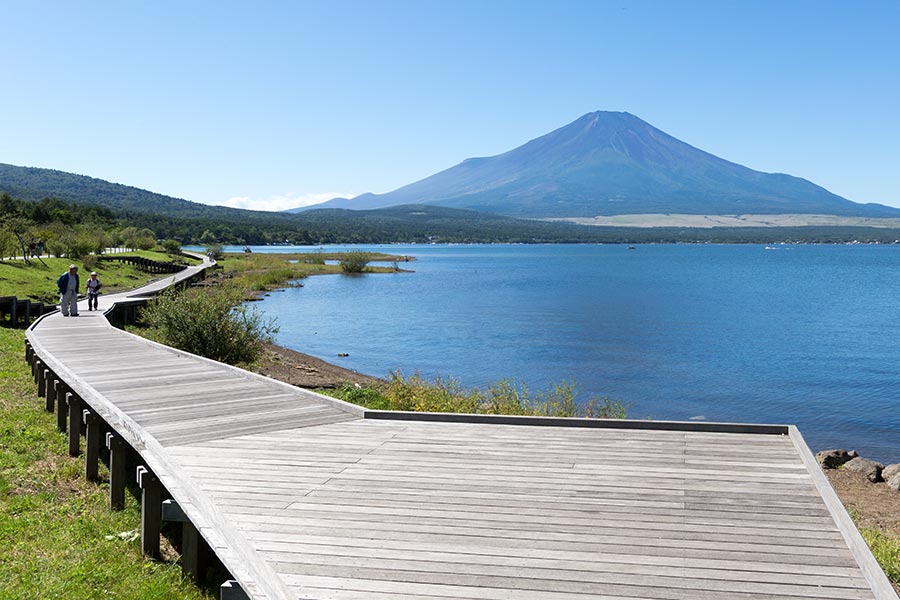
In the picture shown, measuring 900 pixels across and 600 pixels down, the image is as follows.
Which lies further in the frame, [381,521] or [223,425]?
[223,425]

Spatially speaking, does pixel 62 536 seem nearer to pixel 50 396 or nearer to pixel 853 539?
pixel 50 396

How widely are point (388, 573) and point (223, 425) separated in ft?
13.6

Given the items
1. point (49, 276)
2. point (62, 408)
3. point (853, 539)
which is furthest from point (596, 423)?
point (49, 276)

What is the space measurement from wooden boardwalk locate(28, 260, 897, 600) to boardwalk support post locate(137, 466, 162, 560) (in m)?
0.09

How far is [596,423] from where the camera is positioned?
8219mm

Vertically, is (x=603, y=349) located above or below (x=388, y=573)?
below

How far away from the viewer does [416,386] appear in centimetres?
1593

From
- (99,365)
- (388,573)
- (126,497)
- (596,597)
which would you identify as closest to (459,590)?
(388,573)

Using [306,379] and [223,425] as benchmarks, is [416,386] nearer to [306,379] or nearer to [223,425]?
[306,379]

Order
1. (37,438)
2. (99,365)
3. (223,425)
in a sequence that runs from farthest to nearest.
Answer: (99,365), (37,438), (223,425)

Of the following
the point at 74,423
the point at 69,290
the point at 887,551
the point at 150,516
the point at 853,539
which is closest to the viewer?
the point at 853,539

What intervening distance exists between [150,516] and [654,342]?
2895 cm

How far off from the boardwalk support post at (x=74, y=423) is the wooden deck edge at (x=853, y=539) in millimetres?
8050

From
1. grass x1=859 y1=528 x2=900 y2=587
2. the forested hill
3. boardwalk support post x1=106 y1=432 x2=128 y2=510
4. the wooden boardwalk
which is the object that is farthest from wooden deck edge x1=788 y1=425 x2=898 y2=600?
the forested hill
